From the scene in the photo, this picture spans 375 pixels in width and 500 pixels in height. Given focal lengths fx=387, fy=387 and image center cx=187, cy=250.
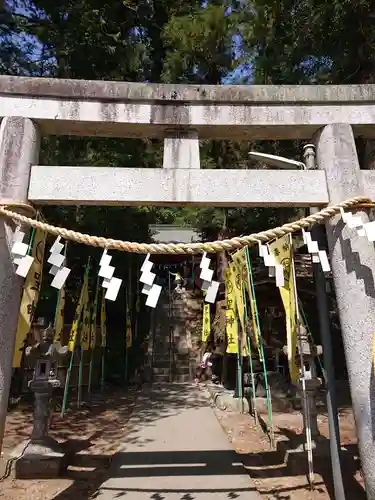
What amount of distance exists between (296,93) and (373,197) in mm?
1383

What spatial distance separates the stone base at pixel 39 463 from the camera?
209 inches

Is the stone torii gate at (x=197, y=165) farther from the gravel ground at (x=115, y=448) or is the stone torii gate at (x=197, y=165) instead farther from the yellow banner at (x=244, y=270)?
the yellow banner at (x=244, y=270)

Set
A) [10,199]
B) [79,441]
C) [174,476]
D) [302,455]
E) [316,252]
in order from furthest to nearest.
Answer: [79,441] → [302,455] → [174,476] → [316,252] → [10,199]

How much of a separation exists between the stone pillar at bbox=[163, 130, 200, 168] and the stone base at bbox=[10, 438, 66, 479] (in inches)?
171

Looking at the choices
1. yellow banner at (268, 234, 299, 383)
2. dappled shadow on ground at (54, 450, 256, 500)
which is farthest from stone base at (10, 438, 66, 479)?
yellow banner at (268, 234, 299, 383)

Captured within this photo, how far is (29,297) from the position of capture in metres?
4.26

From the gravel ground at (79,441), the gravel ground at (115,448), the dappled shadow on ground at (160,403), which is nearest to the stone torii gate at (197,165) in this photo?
the gravel ground at (115,448)

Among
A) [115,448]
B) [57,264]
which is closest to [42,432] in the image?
[115,448]

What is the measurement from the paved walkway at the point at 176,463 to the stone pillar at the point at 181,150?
3797mm

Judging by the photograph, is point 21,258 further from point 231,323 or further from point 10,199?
point 231,323

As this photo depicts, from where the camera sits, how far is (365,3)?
7.56 metres

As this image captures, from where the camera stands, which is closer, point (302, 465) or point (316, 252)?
point (316, 252)

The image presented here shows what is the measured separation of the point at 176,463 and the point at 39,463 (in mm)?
1914

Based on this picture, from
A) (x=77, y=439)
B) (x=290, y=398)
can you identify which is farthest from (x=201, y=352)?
(x=77, y=439)
